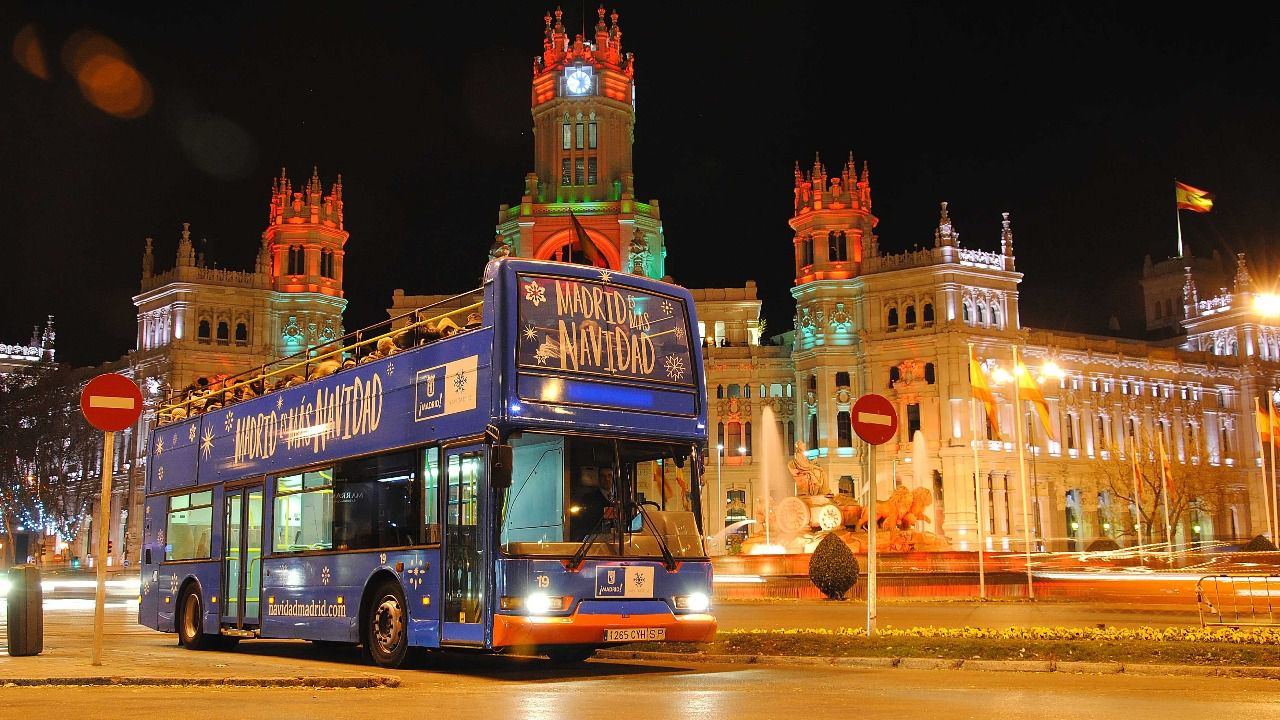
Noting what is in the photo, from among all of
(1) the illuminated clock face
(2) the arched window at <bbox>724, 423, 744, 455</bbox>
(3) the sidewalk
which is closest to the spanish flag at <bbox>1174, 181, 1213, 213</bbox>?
(2) the arched window at <bbox>724, 423, 744, 455</bbox>

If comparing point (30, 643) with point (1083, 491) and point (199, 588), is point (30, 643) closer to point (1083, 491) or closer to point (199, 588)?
point (199, 588)

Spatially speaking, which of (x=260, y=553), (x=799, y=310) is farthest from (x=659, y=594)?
(x=799, y=310)

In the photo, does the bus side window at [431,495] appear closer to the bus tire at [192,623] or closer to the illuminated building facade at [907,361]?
the bus tire at [192,623]

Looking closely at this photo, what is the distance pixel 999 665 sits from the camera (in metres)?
15.9

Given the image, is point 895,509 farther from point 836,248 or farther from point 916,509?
point 836,248

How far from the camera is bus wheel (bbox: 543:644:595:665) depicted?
57.8ft

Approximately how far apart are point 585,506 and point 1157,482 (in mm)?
75639

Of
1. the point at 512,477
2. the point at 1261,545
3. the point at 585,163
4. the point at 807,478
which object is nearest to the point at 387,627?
the point at 512,477

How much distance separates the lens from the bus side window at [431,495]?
51.1 ft

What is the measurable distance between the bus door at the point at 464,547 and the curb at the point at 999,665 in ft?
13.8

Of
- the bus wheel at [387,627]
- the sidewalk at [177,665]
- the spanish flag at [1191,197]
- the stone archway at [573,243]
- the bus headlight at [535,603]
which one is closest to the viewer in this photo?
the sidewalk at [177,665]

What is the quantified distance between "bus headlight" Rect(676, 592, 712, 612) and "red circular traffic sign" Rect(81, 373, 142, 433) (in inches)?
266

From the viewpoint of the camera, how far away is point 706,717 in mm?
11562

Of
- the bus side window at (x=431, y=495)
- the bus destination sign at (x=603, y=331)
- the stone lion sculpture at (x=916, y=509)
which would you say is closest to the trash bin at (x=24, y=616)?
the bus side window at (x=431, y=495)
